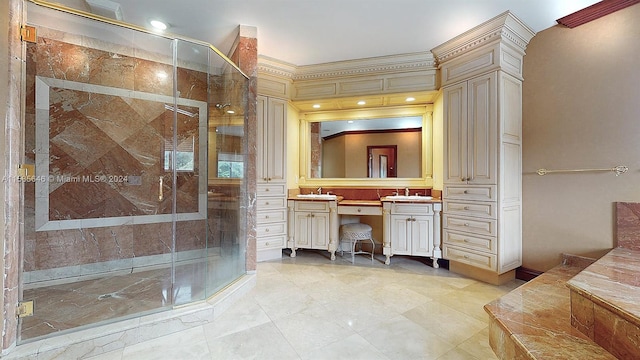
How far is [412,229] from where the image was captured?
123 inches

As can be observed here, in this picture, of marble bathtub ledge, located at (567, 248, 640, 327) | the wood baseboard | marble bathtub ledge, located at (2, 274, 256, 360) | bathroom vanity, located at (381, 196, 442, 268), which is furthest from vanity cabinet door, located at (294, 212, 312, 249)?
marble bathtub ledge, located at (567, 248, 640, 327)

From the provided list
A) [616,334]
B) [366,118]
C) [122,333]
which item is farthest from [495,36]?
[122,333]

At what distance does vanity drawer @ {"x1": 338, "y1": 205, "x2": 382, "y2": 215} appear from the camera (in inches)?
129

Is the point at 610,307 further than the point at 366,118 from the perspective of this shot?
No

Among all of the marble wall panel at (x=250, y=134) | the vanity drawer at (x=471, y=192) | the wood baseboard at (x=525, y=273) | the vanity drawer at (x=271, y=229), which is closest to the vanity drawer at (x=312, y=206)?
the vanity drawer at (x=271, y=229)

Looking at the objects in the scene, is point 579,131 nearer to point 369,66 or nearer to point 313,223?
point 369,66

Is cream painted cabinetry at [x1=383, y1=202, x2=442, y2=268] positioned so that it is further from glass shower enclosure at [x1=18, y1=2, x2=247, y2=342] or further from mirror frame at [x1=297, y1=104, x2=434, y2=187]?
glass shower enclosure at [x1=18, y1=2, x2=247, y2=342]

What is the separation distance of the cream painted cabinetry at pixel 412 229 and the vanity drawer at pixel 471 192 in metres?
0.20

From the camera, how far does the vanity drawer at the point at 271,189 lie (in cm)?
333

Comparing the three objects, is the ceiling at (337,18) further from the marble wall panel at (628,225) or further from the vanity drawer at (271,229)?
the vanity drawer at (271,229)

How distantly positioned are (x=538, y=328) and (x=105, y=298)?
10.5 ft

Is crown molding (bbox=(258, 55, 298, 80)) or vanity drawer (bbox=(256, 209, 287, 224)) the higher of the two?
crown molding (bbox=(258, 55, 298, 80))

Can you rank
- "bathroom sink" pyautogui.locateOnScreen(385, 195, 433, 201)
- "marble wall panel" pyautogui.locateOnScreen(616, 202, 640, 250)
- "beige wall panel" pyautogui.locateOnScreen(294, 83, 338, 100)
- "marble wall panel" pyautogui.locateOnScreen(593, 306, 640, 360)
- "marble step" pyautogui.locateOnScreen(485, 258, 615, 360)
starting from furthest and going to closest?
"beige wall panel" pyautogui.locateOnScreen(294, 83, 338, 100), "bathroom sink" pyautogui.locateOnScreen(385, 195, 433, 201), "marble wall panel" pyautogui.locateOnScreen(616, 202, 640, 250), "marble step" pyautogui.locateOnScreen(485, 258, 615, 360), "marble wall panel" pyautogui.locateOnScreen(593, 306, 640, 360)

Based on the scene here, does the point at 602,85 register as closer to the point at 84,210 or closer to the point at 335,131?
the point at 335,131
